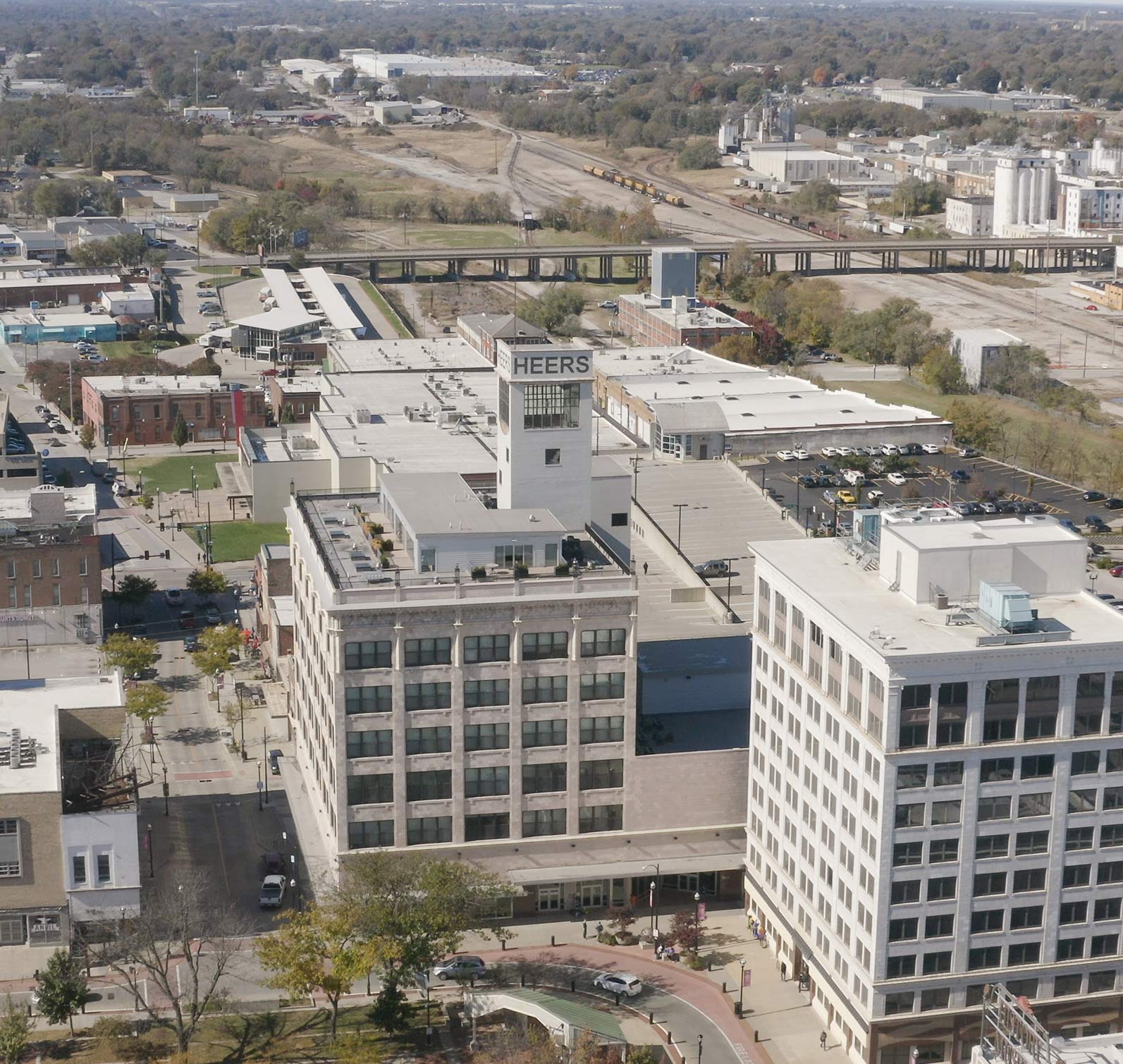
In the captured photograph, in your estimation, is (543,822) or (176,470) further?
(176,470)

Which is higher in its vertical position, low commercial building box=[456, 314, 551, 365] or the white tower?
the white tower

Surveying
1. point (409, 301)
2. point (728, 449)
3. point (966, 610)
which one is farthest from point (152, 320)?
point (966, 610)

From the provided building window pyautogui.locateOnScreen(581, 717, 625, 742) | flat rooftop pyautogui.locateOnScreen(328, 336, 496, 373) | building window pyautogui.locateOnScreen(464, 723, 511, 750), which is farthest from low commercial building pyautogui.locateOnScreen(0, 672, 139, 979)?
flat rooftop pyautogui.locateOnScreen(328, 336, 496, 373)

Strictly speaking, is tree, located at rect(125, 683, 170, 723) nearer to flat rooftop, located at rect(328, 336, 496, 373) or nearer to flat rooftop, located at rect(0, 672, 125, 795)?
flat rooftop, located at rect(0, 672, 125, 795)

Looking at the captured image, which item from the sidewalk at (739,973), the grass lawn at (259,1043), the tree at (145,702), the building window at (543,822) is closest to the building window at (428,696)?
the building window at (543,822)

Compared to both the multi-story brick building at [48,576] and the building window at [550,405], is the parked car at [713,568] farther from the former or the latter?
the multi-story brick building at [48,576]

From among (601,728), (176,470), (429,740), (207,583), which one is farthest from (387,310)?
(429,740)

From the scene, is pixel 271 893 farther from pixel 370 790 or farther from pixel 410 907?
pixel 410 907
